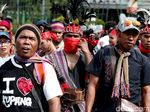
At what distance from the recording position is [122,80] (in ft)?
17.5

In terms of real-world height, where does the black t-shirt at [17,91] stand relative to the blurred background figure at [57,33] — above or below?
below

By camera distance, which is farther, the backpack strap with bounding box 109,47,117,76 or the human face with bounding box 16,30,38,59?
the backpack strap with bounding box 109,47,117,76

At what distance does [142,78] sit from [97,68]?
0.50 m

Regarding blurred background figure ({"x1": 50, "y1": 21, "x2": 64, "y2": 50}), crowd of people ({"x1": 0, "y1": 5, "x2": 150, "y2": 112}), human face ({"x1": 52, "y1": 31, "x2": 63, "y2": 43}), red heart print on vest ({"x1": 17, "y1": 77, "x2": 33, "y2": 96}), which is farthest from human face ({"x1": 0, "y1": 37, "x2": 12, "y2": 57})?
red heart print on vest ({"x1": 17, "y1": 77, "x2": 33, "y2": 96})

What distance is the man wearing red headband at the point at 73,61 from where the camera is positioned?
6.35m

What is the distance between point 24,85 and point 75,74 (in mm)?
1870

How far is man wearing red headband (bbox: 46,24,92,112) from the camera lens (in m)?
6.35

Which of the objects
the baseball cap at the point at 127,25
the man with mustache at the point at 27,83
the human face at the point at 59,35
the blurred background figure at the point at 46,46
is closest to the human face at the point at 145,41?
the blurred background figure at the point at 46,46

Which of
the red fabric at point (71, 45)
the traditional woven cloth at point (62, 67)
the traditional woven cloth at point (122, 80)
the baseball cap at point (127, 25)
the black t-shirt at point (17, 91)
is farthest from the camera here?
the red fabric at point (71, 45)

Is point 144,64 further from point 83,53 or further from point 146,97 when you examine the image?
point 83,53

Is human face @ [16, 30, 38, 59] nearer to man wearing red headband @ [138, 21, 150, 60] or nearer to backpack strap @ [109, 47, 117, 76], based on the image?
backpack strap @ [109, 47, 117, 76]

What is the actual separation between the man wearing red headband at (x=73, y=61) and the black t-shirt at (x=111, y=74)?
0.79 m

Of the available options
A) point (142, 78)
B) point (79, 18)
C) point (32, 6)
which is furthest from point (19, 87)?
point (32, 6)

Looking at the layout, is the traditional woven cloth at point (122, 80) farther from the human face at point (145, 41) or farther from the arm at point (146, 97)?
the human face at point (145, 41)
